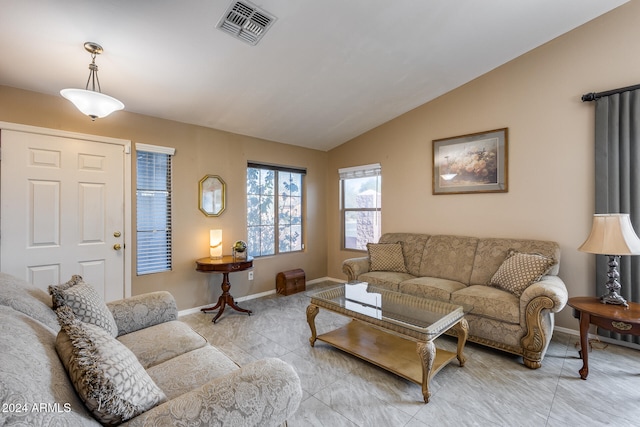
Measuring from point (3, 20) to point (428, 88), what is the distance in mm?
3915

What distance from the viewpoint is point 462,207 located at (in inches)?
145

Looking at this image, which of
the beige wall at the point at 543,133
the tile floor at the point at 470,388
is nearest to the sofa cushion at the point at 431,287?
the tile floor at the point at 470,388

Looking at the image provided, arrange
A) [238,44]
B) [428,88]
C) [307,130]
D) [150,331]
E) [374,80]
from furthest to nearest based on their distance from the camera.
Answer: [307,130], [428,88], [374,80], [238,44], [150,331]

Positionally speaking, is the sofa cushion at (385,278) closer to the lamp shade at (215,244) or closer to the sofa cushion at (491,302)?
the sofa cushion at (491,302)

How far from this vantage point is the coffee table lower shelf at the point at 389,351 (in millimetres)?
2027

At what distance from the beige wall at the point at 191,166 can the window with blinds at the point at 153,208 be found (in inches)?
3.1

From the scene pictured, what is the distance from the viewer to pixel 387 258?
12.4 feet

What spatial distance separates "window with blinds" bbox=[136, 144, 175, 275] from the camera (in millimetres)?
3270

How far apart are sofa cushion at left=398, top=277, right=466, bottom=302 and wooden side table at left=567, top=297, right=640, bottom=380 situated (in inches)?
37.4

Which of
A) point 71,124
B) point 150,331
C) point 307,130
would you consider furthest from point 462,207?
point 71,124

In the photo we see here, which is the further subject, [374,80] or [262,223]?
[262,223]

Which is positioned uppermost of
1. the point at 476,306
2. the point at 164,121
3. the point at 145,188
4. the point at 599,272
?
the point at 164,121

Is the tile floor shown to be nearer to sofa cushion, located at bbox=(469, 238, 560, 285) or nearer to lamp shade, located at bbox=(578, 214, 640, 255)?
sofa cushion, located at bbox=(469, 238, 560, 285)

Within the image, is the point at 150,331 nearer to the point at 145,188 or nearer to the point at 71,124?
the point at 145,188
